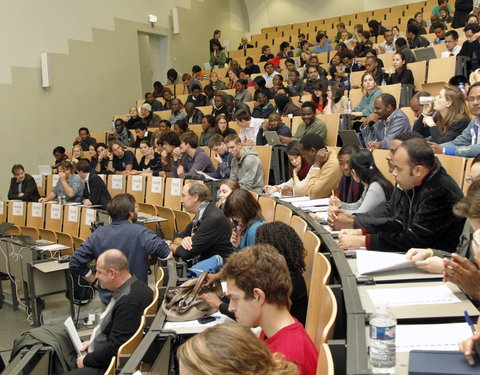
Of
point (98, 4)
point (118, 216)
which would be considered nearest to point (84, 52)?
point (98, 4)

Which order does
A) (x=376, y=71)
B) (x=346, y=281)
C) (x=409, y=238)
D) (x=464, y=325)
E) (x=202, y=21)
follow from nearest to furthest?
1. (x=464, y=325)
2. (x=346, y=281)
3. (x=409, y=238)
4. (x=376, y=71)
5. (x=202, y=21)

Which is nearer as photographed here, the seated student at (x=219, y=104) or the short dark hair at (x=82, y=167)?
the short dark hair at (x=82, y=167)

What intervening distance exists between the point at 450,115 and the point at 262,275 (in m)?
3.11

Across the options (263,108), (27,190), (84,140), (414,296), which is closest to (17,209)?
(27,190)

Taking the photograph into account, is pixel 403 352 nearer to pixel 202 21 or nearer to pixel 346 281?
pixel 346 281

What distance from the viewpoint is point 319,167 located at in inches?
190

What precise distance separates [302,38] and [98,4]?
453cm

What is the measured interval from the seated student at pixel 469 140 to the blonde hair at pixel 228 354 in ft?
9.64

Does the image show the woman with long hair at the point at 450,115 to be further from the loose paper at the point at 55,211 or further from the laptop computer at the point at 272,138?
the loose paper at the point at 55,211

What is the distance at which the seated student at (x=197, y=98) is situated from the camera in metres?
9.99

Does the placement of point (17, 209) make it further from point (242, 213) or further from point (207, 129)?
point (242, 213)

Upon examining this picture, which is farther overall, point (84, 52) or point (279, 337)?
point (84, 52)

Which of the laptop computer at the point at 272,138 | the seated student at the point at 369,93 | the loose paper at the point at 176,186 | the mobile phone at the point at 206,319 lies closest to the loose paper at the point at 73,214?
the loose paper at the point at 176,186

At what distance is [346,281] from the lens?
2.05m
